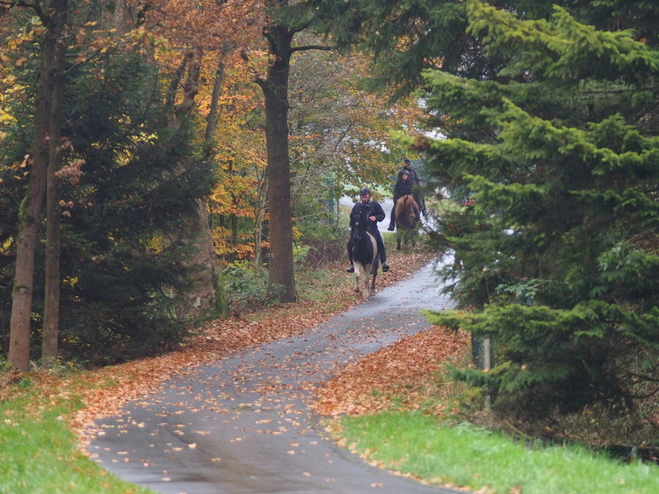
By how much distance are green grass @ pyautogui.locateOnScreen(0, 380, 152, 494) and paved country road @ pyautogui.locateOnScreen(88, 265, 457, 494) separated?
31 centimetres

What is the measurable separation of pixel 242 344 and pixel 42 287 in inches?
170

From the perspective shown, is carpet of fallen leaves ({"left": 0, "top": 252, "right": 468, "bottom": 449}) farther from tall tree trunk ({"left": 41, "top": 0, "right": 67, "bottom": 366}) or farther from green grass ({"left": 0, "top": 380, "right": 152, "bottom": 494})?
tall tree trunk ({"left": 41, "top": 0, "right": 67, "bottom": 366})

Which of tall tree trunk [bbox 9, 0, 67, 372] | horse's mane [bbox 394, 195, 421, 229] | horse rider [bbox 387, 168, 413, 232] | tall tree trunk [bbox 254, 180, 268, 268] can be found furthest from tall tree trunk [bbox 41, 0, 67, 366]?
tall tree trunk [bbox 254, 180, 268, 268]

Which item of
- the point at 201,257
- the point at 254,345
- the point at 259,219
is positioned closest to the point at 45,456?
the point at 254,345

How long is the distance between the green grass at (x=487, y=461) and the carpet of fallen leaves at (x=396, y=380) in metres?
1.39

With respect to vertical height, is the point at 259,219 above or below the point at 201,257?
above

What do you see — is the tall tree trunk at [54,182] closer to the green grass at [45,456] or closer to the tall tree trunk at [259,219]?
the green grass at [45,456]

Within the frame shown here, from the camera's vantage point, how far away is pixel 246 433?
10586mm

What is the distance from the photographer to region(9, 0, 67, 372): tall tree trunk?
15.2 m

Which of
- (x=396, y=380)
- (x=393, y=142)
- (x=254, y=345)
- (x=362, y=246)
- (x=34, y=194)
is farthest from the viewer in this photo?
(x=362, y=246)

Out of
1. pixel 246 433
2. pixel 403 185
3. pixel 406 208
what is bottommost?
pixel 246 433

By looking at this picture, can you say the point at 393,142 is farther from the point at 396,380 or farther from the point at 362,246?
the point at 396,380

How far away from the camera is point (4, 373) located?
14.9 m

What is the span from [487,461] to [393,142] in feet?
35.2
